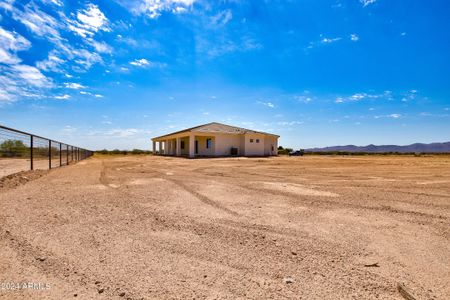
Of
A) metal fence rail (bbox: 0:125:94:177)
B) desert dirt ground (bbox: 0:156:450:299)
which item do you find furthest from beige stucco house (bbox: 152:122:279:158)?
desert dirt ground (bbox: 0:156:450:299)

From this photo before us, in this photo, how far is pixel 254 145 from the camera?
32750 mm

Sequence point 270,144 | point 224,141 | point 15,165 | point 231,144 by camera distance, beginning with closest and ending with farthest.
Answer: point 15,165 < point 224,141 < point 231,144 < point 270,144

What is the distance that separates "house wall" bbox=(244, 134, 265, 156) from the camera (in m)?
31.9

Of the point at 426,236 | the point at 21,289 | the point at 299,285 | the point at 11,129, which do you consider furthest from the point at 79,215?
the point at 11,129

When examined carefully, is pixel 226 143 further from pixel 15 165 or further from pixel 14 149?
pixel 14 149

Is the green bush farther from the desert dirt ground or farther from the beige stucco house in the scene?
the beige stucco house

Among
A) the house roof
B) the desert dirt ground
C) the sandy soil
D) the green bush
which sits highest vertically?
the house roof

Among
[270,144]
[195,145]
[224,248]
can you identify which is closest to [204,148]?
[195,145]

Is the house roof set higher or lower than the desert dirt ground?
higher

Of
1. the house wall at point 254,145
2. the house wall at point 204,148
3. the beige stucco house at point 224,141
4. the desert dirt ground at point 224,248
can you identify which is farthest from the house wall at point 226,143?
the desert dirt ground at point 224,248

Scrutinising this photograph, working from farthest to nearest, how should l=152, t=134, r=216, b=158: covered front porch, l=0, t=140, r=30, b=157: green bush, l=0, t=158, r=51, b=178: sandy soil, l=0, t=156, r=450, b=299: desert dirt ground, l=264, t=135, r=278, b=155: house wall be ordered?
l=264, t=135, r=278, b=155: house wall
l=152, t=134, r=216, b=158: covered front porch
l=0, t=158, r=51, b=178: sandy soil
l=0, t=140, r=30, b=157: green bush
l=0, t=156, r=450, b=299: desert dirt ground

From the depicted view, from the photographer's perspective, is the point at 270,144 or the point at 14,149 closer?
the point at 14,149

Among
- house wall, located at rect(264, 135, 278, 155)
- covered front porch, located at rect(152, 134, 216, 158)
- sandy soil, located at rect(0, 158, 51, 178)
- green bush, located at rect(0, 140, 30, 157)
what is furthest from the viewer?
house wall, located at rect(264, 135, 278, 155)

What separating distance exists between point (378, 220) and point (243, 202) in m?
2.32
